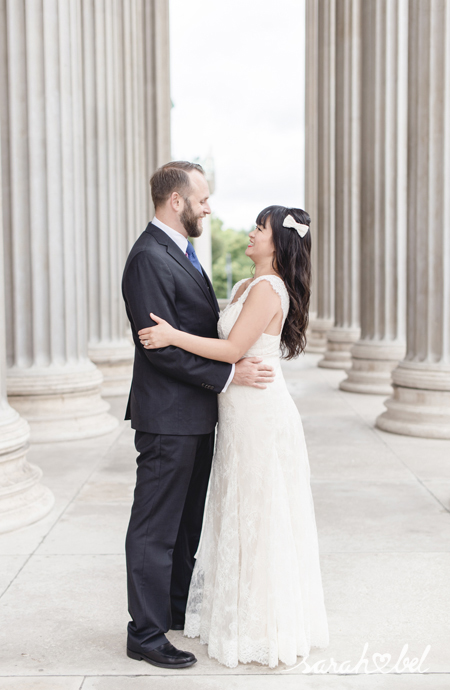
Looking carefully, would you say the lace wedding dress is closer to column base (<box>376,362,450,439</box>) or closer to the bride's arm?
the bride's arm

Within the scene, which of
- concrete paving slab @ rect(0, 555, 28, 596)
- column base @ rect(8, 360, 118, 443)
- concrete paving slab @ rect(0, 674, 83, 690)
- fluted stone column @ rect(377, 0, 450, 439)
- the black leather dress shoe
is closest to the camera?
concrete paving slab @ rect(0, 674, 83, 690)

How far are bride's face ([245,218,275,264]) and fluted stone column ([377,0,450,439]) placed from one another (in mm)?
9201

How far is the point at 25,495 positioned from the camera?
9102 mm

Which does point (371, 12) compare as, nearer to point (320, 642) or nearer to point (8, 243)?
point (8, 243)

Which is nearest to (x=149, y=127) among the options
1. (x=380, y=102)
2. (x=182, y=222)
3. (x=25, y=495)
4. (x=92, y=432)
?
(x=380, y=102)

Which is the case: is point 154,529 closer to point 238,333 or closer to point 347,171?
point 238,333

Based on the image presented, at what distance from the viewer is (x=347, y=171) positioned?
81.7 feet

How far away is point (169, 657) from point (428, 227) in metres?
10.7

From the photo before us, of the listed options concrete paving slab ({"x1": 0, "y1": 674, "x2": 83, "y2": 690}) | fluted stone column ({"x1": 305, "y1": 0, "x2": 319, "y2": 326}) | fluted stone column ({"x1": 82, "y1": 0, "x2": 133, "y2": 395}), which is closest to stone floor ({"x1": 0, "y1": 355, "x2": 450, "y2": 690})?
concrete paving slab ({"x1": 0, "y1": 674, "x2": 83, "y2": 690})

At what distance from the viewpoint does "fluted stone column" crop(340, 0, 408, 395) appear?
19.7m

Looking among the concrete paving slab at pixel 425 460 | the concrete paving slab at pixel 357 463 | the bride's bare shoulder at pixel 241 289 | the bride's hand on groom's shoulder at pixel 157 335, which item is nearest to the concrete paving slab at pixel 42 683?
the bride's hand on groom's shoulder at pixel 157 335

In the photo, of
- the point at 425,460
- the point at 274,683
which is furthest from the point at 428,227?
the point at 274,683

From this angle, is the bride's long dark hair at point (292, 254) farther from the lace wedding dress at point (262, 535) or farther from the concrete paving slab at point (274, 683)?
the concrete paving slab at point (274, 683)

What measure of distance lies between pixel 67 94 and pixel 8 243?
2748mm
